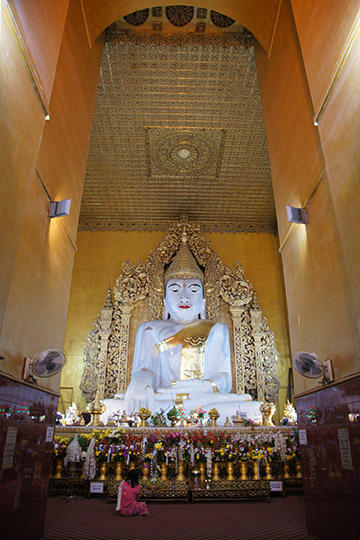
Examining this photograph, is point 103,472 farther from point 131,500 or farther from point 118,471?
point 131,500

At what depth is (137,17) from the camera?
256 inches

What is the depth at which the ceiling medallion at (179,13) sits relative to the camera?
651cm

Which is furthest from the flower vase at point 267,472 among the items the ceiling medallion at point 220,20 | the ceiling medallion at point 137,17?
the ceiling medallion at point 137,17

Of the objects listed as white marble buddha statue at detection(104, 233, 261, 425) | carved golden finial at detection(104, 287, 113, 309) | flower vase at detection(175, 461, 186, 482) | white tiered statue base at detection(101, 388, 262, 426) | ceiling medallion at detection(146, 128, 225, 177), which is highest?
ceiling medallion at detection(146, 128, 225, 177)

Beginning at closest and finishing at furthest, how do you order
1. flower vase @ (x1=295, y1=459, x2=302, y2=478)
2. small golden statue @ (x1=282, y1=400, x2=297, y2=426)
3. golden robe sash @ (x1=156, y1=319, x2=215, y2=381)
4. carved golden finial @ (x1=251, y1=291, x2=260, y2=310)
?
flower vase @ (x1=295, y1=459, x2=302, y2=478) → small golden statue @ (x1=282, y1=400, x2=297, y2=426) → golden robe sash @ (x1=156, y1=319, x2=215, y2=381) → carved golden finial @ (x1=251, y1=291, x2=260, y2=310)

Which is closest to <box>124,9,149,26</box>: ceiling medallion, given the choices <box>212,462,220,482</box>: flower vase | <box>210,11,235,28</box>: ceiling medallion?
<box>210,11,235,28</box>: ceiling medallion

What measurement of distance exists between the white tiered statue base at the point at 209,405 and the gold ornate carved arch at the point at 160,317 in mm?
1471

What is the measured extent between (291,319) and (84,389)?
531cm

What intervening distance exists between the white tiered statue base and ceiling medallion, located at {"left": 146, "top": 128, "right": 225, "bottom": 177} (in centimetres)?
452

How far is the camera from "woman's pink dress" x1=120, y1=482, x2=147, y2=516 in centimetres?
395

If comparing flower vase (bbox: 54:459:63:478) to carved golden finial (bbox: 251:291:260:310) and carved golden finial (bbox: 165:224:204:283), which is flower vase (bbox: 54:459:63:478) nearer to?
carved golden finial (bbox: 165:224:204:283)

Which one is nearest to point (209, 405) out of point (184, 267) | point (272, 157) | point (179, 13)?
point (184, 267)

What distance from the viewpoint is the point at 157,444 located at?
15.8 ft

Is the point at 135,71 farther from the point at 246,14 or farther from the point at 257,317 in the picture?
the point at 257,317
